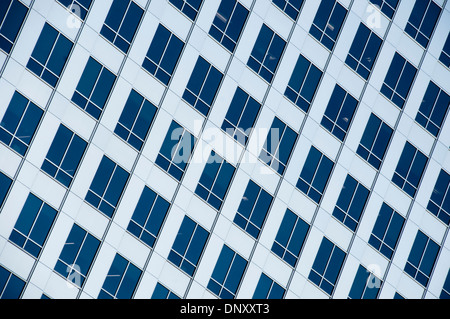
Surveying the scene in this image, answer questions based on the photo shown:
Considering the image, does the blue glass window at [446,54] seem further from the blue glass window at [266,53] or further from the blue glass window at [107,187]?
the blue glass window at [107,187]

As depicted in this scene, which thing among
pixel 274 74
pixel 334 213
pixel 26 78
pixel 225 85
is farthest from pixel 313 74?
pixel 26 78

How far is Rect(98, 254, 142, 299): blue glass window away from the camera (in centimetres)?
3041

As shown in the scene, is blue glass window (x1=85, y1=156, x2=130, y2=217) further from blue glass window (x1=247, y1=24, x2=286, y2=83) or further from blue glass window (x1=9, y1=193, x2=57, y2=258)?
blue glass window (x1=247, y1=24, x2=286, y2=83)

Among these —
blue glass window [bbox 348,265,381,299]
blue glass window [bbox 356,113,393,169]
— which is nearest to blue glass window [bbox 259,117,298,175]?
blue glass window [bbox 356,113,393,169]

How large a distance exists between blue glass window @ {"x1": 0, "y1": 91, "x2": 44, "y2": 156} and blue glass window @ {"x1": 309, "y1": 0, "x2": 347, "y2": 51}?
14.7 m

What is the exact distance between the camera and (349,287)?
115 ft

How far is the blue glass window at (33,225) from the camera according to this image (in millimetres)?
29047

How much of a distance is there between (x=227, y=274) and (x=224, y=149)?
5873 millimetres

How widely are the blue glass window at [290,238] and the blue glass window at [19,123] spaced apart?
496 inches

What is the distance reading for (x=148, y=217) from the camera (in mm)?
31469

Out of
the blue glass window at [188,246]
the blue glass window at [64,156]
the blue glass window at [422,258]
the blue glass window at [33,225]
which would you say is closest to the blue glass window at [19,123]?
the blue glass window at [64,156]

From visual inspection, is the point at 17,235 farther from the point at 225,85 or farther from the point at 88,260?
the point at 225,85

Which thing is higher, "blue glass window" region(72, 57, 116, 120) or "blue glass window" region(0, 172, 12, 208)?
"blue glass window" region(72, 57, 116, 120)

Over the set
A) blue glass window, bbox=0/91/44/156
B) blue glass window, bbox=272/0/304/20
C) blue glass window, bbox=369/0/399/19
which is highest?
blue glass window, bbox=369/0/399/19
